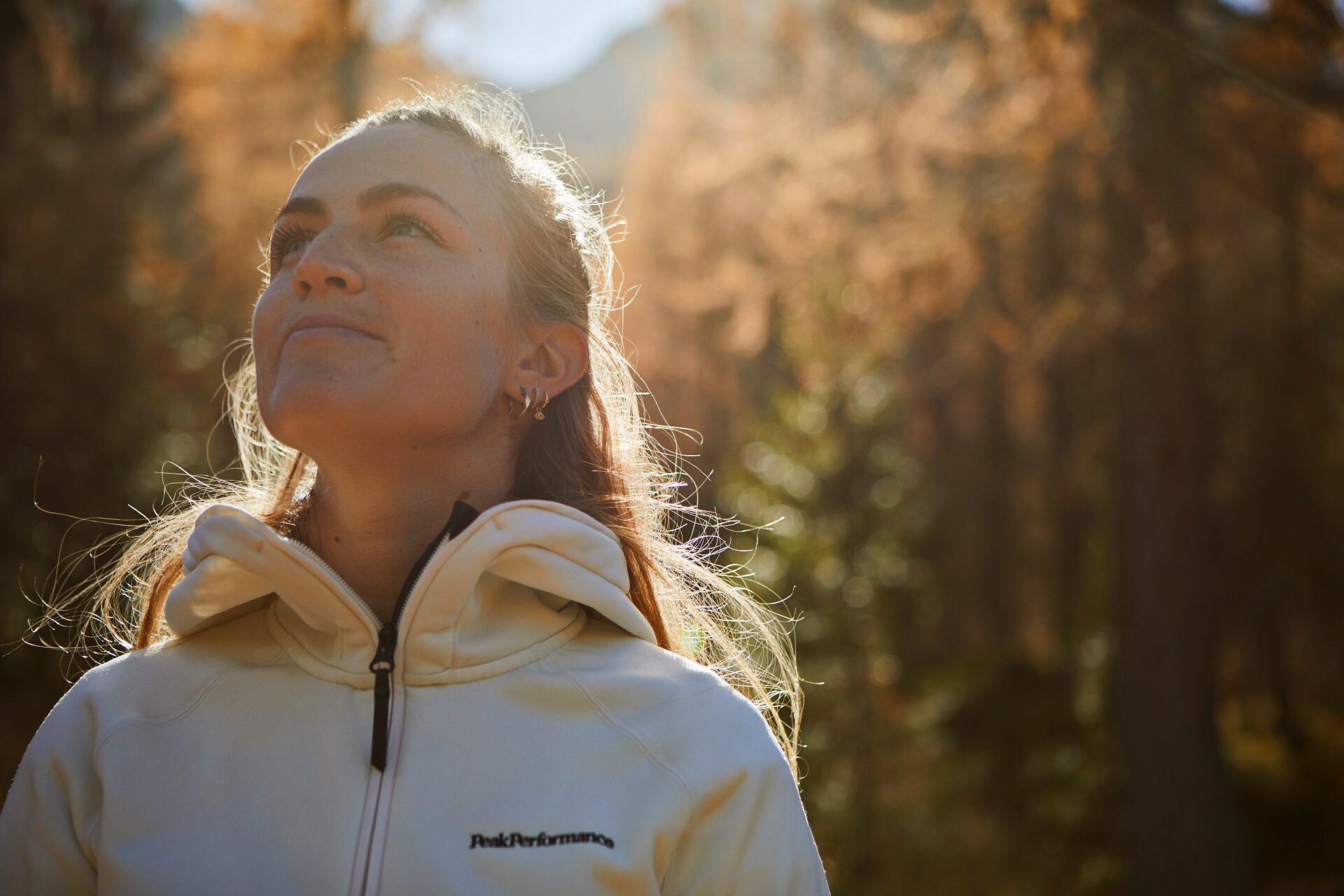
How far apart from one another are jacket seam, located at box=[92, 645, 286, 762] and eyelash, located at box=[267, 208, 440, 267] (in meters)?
0.78

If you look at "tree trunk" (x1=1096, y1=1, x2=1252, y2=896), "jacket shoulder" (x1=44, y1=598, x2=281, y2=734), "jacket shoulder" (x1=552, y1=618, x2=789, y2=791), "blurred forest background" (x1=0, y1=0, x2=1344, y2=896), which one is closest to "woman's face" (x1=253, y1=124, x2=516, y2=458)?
"jacket shoulder" (x1=44, y1=598, x2=281, y2=734)

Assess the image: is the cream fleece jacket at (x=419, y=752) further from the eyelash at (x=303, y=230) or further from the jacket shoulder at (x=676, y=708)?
the eyelash at (x=303, y=230)

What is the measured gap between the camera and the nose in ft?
6.41

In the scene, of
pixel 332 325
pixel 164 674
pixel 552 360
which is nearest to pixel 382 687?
pixel 164 674

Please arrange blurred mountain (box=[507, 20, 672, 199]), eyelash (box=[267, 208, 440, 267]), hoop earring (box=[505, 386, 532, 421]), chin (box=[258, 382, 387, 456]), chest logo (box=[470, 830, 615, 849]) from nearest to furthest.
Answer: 1. chest logo (box=[470, 830, 615, 849])
2. chin (box=[258, 382, 387, 456])
3. eyelash (box=[267, 208, 440, 267])
4. hoop earring (box=[505, 386, 532, 421])
5. blurred mountain (box=[507, 20, 672, 199])

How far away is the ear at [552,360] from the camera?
2.27 meters

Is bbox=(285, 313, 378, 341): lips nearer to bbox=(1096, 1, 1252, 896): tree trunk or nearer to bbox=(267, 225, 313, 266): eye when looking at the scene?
bbox=(267, 225, 313, 266): eye

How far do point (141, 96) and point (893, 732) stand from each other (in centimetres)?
1554

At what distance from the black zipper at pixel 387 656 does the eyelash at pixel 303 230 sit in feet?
1.75

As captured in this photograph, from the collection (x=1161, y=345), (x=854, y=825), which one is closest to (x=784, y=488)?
(x=854, y=825)

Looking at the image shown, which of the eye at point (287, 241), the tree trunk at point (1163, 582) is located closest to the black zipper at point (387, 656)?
the eye at point (287, 241)

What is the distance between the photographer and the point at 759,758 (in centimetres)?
183

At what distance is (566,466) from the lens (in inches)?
91.8

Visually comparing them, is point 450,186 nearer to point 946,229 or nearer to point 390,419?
point 390,419
